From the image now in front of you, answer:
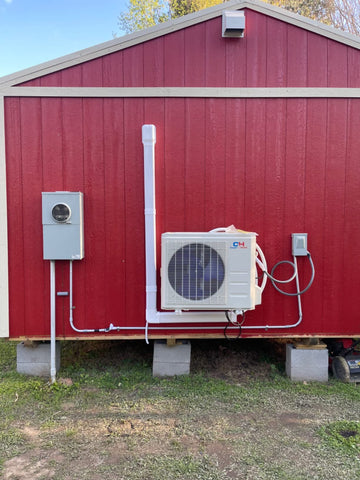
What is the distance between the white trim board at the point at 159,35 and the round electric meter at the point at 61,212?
1.27m

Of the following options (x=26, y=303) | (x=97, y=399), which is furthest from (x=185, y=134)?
(x=97, y=399)

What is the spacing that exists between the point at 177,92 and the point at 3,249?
2.28 metres

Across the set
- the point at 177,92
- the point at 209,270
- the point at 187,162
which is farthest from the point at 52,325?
the point at 177,92

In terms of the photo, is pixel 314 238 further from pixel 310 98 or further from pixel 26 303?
pixel 26 303

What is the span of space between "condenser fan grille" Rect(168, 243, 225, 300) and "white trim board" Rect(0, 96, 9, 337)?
5.61ft

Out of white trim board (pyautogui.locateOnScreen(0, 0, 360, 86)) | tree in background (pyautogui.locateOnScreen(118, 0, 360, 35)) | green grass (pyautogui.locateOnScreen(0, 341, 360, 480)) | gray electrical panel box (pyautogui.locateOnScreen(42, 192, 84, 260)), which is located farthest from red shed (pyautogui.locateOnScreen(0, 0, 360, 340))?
tree in background (pyautogui.locateOnScreen(118, 0, 360, 35))

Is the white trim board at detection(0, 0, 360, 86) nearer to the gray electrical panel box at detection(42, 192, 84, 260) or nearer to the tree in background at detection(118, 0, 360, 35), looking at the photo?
the gray electrical panel box at detection(42, 192, 84, 260)

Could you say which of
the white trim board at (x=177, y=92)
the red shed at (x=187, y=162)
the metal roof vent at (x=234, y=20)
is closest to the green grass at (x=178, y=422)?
the red shed at (x=187, y=162)

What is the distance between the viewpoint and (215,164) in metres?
3.22

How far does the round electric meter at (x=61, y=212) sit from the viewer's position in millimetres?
3047

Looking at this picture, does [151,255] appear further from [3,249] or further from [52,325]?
[3,249]

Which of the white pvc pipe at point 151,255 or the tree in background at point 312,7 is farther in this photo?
the tree in background at point 312,7

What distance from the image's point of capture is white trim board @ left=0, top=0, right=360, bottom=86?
3.08 metres

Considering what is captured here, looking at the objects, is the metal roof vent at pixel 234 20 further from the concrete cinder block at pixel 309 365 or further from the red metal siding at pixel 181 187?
the concrete cinder block at pixel 309 365
